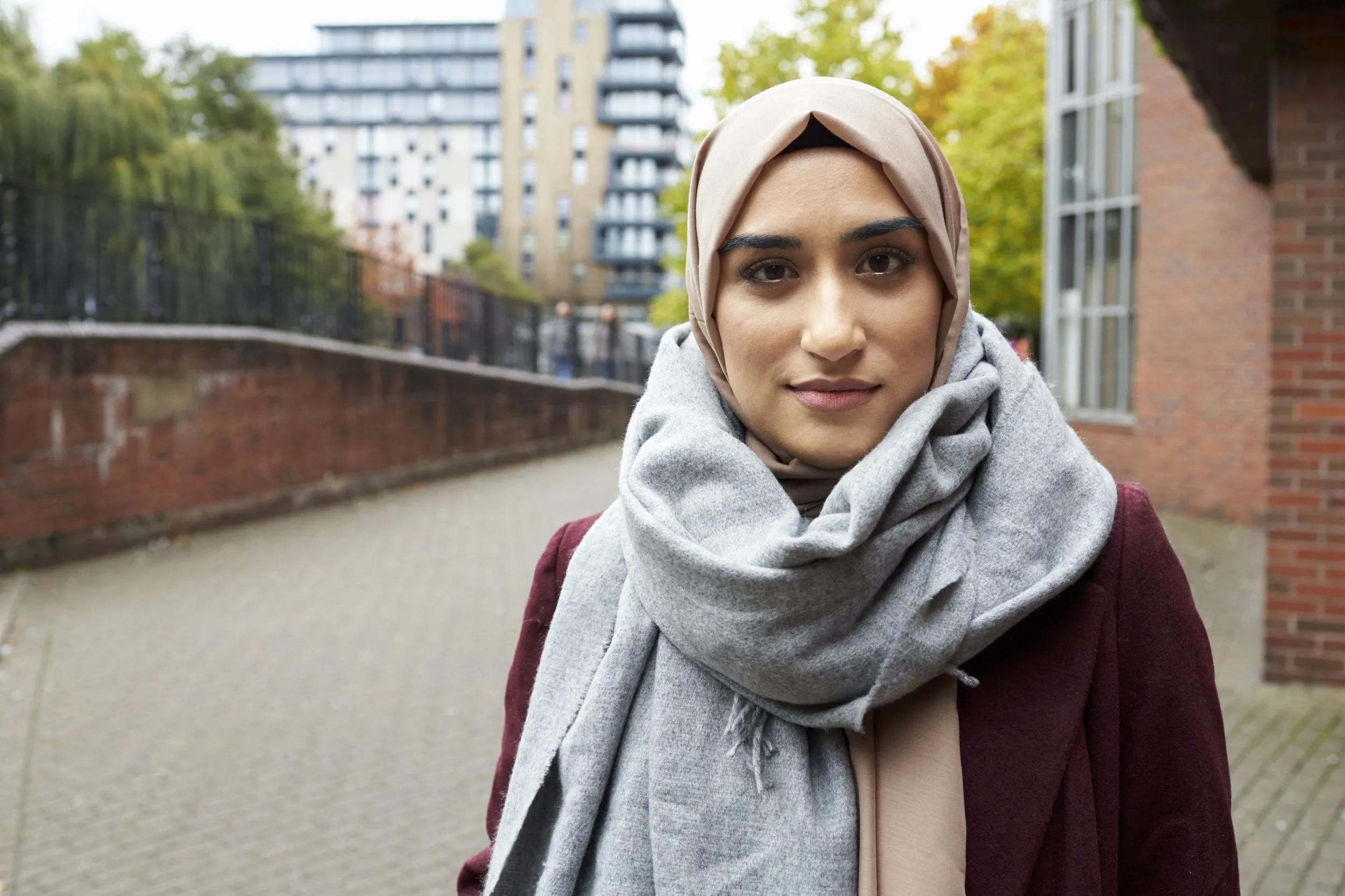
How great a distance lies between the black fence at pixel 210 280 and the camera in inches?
403

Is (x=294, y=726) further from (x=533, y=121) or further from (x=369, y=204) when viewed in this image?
(x=369, y=204)

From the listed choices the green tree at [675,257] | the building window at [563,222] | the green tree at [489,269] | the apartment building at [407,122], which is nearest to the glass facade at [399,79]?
the apartment building at [407,122]

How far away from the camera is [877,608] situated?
160 centimetres

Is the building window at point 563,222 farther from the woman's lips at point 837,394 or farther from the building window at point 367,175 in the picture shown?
the woman's lips at point 837,394


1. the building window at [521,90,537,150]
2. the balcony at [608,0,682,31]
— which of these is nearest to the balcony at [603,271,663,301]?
the building window at [521,90,537,150]

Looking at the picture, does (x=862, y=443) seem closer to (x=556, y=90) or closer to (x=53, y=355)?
(x=53, y=355)

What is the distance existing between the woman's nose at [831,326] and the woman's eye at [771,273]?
0.18 ft

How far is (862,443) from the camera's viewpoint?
5.41ft

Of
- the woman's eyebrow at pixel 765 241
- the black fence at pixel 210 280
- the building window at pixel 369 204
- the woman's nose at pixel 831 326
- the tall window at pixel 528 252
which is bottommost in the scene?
the woman's nose at pixel 831 326

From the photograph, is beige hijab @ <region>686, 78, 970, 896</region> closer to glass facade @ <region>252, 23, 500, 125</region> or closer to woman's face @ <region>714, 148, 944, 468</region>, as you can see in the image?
woman's face @ <region>714, 148, 944, 468</region>

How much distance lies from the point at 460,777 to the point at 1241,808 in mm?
3289

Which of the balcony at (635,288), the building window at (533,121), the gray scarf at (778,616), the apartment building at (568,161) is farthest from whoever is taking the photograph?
the building window at (533,121)

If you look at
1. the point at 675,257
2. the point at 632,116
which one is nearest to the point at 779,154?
the point at 675,257

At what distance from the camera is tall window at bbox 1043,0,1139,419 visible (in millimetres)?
15250
